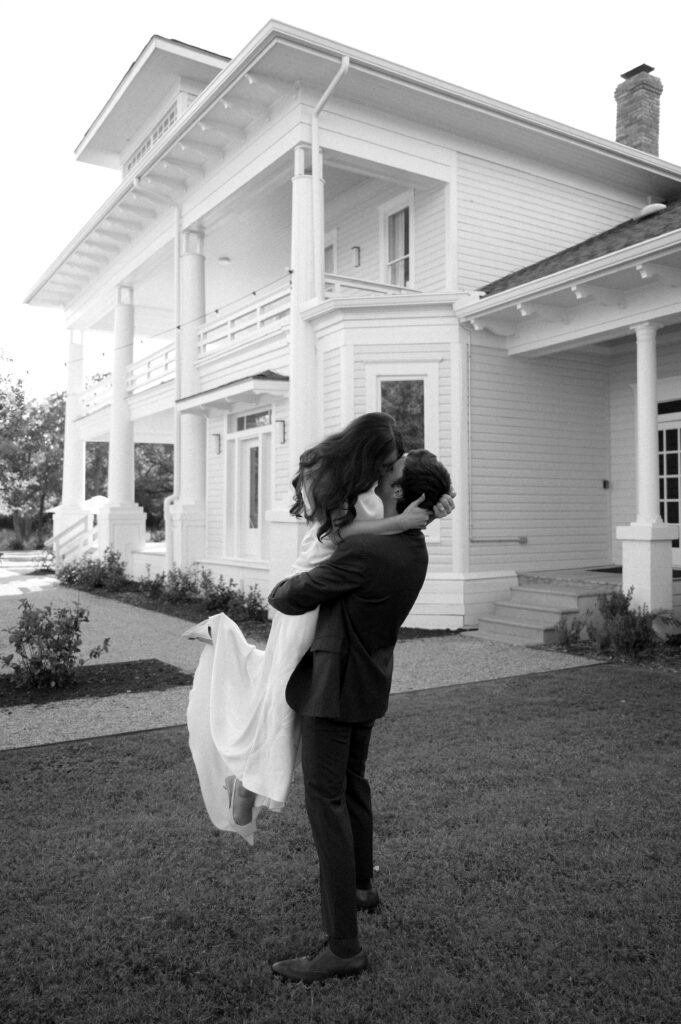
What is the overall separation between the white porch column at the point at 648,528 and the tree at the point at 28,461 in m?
29.0

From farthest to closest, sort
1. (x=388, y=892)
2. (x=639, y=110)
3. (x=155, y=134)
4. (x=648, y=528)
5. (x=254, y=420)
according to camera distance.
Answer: (x=155, y=134), (x=639, y=110), (x=254, y=420), (x=648, y=528), (x=388, y=892)

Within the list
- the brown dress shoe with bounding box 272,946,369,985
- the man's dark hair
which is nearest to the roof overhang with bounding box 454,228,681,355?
the man's dark hair

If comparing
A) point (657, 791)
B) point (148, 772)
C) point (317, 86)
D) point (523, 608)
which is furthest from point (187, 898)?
point (317, 86)

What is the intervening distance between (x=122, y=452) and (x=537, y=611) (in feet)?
36.2

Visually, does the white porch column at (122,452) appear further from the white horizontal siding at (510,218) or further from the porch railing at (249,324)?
the white horizontal siding at (510,218)

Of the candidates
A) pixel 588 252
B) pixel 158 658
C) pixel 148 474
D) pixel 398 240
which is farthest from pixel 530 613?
pixel 148 474

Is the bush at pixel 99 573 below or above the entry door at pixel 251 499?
below

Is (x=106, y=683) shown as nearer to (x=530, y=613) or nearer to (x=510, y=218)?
(x=530, y=613)

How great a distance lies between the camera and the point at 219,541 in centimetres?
1495

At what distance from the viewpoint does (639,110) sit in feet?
47.6

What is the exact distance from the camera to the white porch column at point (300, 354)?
37.8 ft

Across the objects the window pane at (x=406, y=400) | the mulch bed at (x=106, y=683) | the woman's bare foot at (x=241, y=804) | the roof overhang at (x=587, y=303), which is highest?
the roof overhang at (x=587, y=303)

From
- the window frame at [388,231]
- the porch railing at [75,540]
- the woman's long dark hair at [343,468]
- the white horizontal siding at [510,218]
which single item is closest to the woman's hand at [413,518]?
the woman's long dark hair at [343,468]

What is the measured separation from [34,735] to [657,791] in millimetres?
4029
